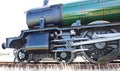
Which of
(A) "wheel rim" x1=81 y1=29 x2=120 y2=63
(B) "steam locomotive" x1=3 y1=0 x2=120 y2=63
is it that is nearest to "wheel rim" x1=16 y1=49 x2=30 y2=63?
(B) "steam locomotive" x1=3 y1=0 x2=120 y2=63

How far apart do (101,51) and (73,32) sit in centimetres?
125

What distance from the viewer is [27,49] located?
10.9 m

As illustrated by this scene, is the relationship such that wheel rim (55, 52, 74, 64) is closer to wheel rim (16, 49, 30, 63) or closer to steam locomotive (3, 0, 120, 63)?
steam locomotive (3, 0, 120, 63)

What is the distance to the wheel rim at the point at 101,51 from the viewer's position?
→ 9086mm

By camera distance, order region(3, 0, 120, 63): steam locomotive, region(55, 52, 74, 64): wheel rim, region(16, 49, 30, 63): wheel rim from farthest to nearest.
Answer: region(16, 49, 30, 63): wheel rim
region(55, 52, 74, 64): wheel rim
region(3, 0, 120, 63): steam locomotive

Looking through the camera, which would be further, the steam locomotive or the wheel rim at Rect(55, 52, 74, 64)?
the wheel rim at Rect(55, 52, 74, 64)

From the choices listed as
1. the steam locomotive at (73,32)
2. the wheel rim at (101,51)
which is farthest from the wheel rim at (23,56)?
the wheel rim at (101,51)

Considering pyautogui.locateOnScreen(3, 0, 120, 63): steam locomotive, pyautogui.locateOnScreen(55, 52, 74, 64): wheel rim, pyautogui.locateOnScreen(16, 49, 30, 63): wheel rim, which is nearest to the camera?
pyautogui.locateOnScreen(3, 0, 120, 63): steam locomotive

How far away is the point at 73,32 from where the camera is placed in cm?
980

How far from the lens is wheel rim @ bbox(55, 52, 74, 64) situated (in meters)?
9.76

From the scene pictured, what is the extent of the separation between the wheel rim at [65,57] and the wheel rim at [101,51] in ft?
1.86

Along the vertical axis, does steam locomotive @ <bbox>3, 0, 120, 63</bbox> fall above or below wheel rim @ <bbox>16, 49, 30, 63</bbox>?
above

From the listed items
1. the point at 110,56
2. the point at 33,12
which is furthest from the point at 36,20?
the point at 110,56

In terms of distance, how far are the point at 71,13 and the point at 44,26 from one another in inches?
60.1
